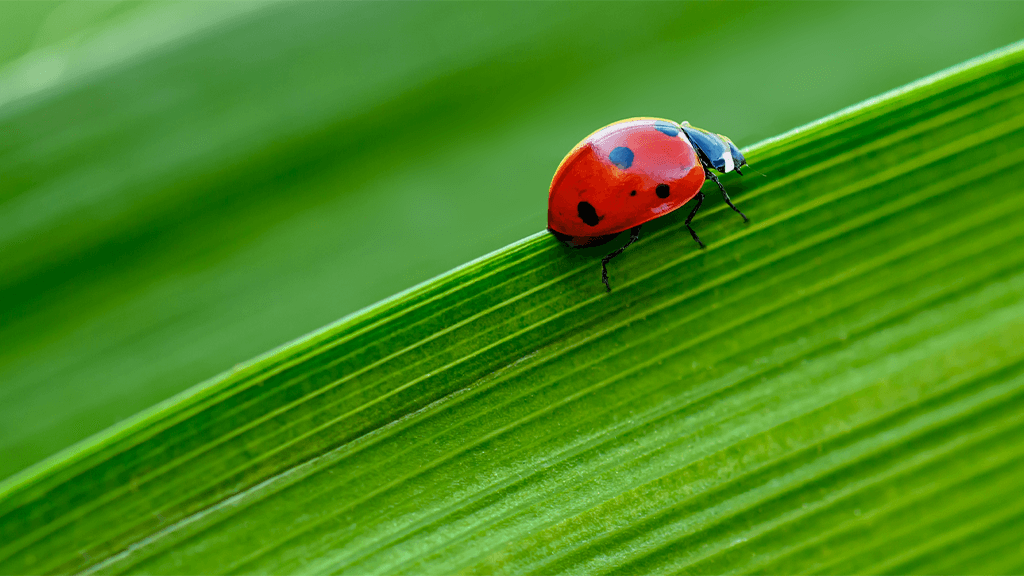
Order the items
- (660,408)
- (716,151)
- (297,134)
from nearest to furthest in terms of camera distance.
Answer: (660,408), (716,151), (297,134)

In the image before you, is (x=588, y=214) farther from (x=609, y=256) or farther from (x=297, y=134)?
(x=297, y=134)

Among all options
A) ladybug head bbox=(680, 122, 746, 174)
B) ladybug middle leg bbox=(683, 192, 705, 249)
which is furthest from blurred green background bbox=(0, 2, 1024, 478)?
ladybug middle leg bbox=(683, 192, 705, 249)

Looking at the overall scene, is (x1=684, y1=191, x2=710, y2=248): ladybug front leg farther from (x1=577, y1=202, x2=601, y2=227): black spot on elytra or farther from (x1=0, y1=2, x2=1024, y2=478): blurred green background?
(x1=0, y1=2, x2=1024, y2=478): blurred green background

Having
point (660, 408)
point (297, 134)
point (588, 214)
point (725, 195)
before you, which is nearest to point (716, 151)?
point (725, 195)

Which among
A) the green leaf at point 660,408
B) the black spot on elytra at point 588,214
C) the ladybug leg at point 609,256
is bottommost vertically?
the green leaf at point 660,408

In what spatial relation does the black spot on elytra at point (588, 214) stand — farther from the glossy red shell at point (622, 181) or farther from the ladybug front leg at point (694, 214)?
the ladybug front leg at point (694, 214)

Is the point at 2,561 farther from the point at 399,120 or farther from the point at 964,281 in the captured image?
the point at 964,281

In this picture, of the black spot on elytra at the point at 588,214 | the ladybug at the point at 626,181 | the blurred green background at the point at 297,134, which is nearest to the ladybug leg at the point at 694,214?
the ladybug at the point at 626,181
